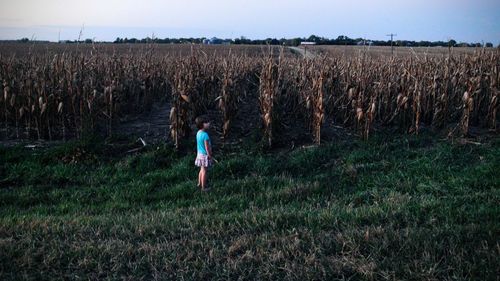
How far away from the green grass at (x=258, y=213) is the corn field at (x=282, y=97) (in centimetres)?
87

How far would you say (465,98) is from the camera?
1022 centimetres

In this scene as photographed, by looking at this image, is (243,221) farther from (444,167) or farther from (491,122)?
(491,122)

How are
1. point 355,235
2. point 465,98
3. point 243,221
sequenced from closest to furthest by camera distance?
point 355,235 → point 243,221 → point 465,98

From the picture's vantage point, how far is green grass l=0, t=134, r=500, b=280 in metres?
4.64

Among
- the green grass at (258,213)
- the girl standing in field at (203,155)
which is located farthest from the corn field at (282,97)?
the girl standing in field at (203,155)

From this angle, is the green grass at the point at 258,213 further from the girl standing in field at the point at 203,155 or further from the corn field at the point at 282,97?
the corn field at the point at 282,97

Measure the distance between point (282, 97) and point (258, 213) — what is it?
19.8ft

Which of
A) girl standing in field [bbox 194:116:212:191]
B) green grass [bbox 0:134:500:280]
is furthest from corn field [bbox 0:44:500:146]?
girl standing in field [bbox 194:116:212:191]

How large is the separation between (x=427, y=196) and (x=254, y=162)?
3.40m

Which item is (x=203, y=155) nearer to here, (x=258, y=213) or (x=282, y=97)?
(x=258, y=213)

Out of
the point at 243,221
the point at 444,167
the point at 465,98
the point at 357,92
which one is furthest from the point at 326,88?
the point at 243,221

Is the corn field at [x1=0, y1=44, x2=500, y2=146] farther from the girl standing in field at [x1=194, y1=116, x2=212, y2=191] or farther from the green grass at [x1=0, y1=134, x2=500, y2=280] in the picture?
the girl standing in field at [x1=194, y1=116, x2=212, y2=191]

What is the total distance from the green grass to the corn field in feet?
2.86

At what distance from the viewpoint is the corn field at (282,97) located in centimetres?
1043
